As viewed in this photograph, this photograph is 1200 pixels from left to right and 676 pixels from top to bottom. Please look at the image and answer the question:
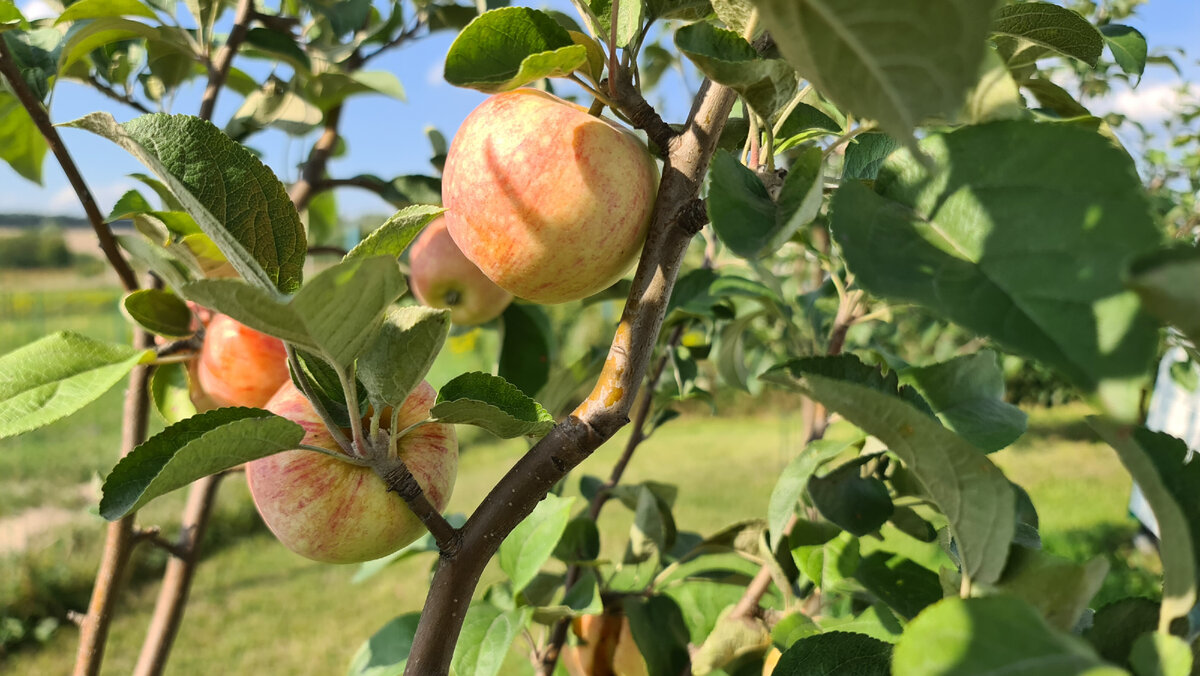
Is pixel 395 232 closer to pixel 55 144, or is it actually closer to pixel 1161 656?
pixel 1161 656

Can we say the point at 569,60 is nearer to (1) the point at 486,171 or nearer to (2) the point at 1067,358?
(1) the point at 486,171

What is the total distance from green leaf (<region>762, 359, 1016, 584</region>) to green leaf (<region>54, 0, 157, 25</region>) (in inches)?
28.7

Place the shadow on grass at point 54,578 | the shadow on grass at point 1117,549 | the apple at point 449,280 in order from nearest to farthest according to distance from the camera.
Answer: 1. the apple at point 449,280
2. the shadow on grass at point 1117,549
3. the shadow on grass at point 54,578

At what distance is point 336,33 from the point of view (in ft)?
3.32

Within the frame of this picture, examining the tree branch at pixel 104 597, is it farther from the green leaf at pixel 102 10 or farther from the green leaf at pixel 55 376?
the green leaf at pixel 102 10

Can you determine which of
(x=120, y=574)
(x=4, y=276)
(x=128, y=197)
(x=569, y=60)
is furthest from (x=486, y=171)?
(x=4, y=276)

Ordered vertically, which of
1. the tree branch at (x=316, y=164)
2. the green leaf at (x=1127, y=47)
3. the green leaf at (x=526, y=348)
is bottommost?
the green leaf at (x=526, y=348)

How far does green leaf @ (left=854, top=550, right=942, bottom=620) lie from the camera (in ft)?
1.64

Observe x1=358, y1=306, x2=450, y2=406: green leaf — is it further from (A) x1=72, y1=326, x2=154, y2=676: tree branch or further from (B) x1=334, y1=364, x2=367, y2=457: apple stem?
(A) x1=72, y1=326, x2=154, y2=676: tree branch

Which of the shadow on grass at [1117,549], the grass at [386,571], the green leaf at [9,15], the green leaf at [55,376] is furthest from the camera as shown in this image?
the grass at [386,571]

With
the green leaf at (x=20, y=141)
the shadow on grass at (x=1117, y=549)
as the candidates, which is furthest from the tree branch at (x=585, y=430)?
the shadow on grass at (x=1117, y=549)

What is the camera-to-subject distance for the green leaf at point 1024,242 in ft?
0.80

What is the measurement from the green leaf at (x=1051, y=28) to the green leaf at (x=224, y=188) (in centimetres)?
39

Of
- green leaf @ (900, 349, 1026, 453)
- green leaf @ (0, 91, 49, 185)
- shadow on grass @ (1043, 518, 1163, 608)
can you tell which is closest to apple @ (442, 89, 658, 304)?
green leaf @ (900, 349, 1026, 453)
